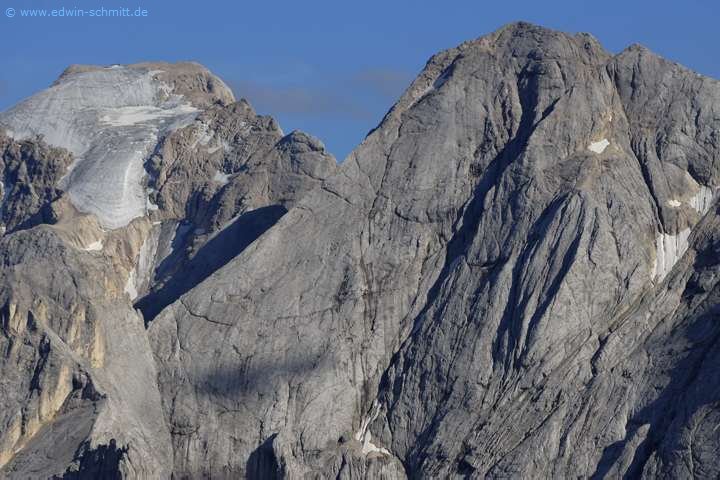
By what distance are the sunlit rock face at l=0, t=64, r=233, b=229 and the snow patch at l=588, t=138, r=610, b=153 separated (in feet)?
100

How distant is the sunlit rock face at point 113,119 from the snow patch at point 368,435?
101 ft

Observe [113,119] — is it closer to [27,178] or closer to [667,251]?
[27,178]

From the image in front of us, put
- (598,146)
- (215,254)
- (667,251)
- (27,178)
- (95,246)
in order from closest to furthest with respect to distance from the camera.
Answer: (667,251) < (598,146) < (215,254) < (95,246) < (27,178)

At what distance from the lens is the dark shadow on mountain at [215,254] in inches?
4313

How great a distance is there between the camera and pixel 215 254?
111375 mm

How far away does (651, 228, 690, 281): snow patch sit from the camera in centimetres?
9256

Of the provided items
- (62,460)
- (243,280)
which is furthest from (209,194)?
(62,460)

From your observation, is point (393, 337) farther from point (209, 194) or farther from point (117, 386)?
point (209, 194)

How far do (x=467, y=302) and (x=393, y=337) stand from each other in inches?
115

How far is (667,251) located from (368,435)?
11.2m

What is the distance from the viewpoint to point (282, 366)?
312ft

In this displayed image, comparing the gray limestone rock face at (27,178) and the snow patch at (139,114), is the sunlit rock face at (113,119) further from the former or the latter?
the gray limestone rock face at (27,178)

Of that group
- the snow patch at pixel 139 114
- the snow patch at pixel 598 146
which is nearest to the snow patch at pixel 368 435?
the snow patch at pixel 598 146

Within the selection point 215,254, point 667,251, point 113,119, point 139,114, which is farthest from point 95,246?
point 667,251
